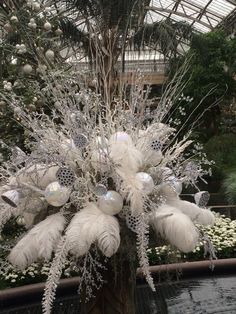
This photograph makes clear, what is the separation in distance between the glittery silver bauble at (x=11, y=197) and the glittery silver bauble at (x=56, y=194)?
5.3 inches

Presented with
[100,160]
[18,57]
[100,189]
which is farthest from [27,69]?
[100,189]

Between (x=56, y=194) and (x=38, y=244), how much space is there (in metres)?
0.21

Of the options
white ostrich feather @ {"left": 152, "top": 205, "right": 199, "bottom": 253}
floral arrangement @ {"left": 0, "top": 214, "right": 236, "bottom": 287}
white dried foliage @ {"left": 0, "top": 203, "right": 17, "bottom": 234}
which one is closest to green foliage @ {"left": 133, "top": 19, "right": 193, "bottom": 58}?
floral arrangement @ {"left": 0, "top": 214, "right": 236, "bottom": 287}

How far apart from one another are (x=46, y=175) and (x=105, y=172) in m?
0.25

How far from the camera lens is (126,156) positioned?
6.47 feet

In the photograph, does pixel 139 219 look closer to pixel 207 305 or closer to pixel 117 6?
pixel 207 305

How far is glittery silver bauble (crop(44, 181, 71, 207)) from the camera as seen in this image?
1930 mm

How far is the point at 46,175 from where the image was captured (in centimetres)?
206

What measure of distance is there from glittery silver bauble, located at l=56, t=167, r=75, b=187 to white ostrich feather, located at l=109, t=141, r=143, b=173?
0.17 meters

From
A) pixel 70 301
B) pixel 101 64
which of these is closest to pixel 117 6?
pixel 70 301

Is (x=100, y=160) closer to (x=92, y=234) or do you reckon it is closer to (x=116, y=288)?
(x=92, y=234)

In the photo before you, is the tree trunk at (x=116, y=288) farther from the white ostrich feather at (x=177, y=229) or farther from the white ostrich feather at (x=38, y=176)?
the white ostrich feather at (x=38, y=176)

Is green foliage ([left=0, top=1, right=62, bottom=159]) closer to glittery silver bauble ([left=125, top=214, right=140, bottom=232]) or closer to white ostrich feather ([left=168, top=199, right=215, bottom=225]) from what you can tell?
white ostrich feather ([left=168, top=199, right=215, bottom=225])

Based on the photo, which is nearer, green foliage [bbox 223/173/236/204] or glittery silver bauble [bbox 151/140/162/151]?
glittery silver bauble [bbox 151/140/162/151]
